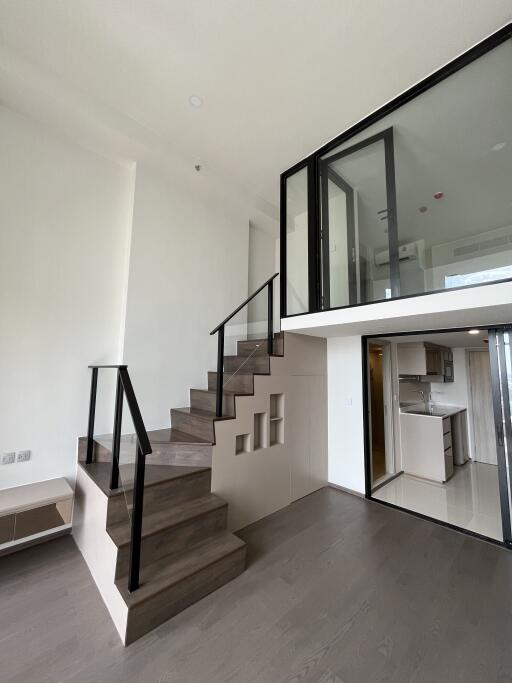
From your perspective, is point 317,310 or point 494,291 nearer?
point 494,291

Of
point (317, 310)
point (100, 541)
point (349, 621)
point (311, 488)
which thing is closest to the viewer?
point (349, 621)

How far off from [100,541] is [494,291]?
346 cm

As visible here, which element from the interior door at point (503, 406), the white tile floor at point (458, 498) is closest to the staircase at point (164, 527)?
the white tile floor at point (458, 498)

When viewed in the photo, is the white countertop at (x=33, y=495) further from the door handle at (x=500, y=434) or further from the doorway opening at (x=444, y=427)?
the door handle at (x=500, y=434)

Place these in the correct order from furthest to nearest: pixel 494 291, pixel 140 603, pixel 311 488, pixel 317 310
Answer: pixel 311 488 → pixel 317 310 → pixel 494 291 → pixel 140 603

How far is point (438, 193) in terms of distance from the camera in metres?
2.66

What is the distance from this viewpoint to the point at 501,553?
261 cm

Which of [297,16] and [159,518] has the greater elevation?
[297,16]

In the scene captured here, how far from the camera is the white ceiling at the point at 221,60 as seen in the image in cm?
208

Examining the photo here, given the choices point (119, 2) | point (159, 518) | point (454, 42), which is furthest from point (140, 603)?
point (454, 42)

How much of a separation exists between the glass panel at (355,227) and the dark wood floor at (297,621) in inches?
93.3

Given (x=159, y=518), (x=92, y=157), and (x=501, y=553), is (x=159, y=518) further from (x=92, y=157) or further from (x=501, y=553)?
(x=92, y=157)

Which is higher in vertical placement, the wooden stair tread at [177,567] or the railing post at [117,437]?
the railing post at [117,437]

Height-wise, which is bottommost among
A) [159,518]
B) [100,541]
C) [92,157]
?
[100,541]
